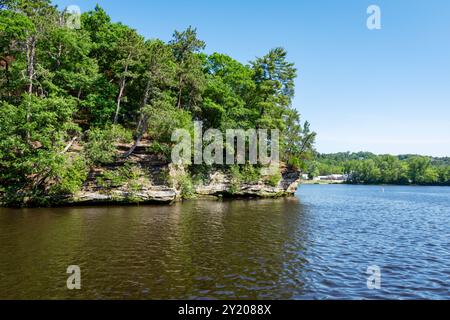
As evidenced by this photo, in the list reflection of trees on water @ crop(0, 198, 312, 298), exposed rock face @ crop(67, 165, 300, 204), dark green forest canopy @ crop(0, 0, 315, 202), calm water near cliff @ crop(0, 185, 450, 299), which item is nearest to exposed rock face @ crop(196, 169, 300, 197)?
exposed rock face @ crop(67, 165, 300, 204)

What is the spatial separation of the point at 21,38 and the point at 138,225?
89.5ft

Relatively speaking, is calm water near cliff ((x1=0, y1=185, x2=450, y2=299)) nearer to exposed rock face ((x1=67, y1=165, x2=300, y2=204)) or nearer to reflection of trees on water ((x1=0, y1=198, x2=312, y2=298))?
reflection of trees on water ((x1=0, y1=198, x2=312, y2=298))

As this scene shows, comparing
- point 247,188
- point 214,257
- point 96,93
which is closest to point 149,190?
point 96,93

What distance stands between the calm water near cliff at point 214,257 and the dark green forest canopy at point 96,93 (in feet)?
22.9

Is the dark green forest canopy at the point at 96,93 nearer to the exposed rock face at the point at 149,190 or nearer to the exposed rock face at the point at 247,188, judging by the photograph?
the exposed rock face at the point at 149,190

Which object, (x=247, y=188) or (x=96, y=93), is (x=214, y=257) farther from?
(x=247, y=188)

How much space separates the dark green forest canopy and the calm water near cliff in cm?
698

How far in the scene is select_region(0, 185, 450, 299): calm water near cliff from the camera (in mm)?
12906

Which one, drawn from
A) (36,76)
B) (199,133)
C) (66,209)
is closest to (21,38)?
(36,76)

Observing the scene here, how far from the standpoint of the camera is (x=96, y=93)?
4297 cm

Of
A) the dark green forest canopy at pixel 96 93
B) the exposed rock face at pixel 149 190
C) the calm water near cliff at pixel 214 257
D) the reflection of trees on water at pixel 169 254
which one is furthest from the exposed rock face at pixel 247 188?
the calm water near cliff at pixel 214 257

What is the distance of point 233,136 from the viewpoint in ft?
166

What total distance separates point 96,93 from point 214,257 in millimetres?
34080

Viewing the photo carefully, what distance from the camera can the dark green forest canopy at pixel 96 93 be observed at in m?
33.1
